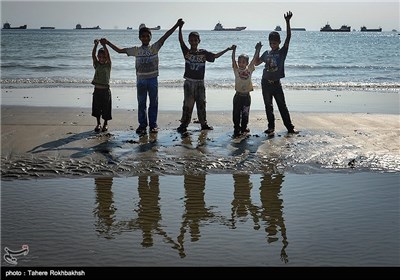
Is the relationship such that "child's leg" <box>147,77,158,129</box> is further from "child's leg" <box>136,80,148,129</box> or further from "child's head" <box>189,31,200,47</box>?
"child's head" <box>189,31,200,47</box>

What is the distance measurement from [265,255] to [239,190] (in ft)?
6.39

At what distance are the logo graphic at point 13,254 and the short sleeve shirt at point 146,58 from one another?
540cm

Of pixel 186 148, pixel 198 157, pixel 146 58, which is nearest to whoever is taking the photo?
pixel 198 157

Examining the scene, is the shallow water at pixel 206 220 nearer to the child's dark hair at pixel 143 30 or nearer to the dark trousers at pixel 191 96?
the dark trousers at pixel 191 96

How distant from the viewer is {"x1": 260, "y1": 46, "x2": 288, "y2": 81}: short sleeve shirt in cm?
942

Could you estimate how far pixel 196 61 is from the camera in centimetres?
938

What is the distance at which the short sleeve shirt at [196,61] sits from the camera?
936 centimetres

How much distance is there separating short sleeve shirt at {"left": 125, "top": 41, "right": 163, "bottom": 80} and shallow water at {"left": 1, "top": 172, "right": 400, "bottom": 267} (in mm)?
3105

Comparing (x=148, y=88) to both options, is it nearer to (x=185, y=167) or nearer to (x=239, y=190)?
(x=185, y=167)

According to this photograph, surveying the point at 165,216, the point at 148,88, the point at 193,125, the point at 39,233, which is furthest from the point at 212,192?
the point at 193,125

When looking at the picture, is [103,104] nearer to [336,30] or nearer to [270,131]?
[270,131]

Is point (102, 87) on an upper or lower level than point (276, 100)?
upper

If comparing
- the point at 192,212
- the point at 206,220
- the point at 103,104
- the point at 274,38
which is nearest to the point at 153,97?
the point at 103,104

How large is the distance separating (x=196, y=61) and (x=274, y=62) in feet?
4.81
